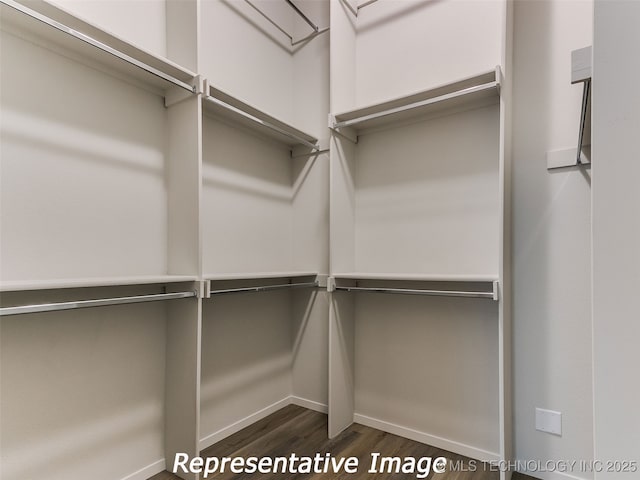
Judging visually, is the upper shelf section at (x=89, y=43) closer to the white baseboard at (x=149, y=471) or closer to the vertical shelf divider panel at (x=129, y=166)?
the vertical shelf divider panel at (x=129, y=166)

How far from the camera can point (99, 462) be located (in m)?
1.55

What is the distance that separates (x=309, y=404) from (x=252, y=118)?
193cm

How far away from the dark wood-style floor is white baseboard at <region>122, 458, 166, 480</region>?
0.09 feet

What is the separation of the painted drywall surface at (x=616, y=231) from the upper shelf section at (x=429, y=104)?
1.10 m

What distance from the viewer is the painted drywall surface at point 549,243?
168cm

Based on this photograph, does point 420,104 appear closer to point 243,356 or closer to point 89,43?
point 89,43

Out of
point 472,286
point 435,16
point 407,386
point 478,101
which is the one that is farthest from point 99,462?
point 435,16

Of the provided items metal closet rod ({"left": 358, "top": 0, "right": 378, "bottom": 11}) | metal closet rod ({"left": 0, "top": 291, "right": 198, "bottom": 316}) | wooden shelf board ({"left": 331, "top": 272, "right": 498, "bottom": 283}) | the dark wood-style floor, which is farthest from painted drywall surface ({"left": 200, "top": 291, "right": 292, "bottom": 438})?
metal closet rod ({"left": 358, "top": 0, "right": 378, "bottom": 11})

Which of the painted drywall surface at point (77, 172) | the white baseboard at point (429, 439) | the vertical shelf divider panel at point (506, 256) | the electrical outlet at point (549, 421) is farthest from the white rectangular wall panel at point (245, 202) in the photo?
the electrical outlet at point (549, 421)

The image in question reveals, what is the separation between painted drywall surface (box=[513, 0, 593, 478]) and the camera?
1680 millimetres

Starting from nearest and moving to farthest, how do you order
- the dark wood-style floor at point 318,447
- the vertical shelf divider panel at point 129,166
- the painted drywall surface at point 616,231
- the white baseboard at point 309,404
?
1. the painted drywall surface at point 616,231
2. the vertical shelf divider panel at point 129,166
3. the dark wood-style floor at point 318,447
4. the white baseboard at point 309,404

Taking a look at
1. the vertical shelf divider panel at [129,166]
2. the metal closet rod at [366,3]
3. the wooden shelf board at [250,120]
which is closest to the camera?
the vertical shelf divider panel at [129,166]

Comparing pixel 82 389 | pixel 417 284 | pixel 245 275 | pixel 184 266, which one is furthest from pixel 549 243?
pixel 82 389

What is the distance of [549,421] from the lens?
1729mm
